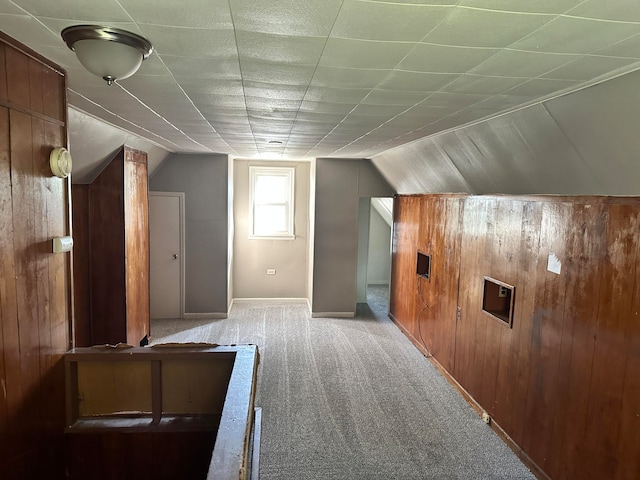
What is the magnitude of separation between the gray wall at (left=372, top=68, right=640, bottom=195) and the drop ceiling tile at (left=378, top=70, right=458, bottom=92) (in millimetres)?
651

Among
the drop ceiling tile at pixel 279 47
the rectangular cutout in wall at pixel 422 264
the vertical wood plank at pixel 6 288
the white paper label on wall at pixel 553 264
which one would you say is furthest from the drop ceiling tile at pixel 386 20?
the rectangular cutout in wall at pixel 422 264

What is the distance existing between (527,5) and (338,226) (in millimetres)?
5297

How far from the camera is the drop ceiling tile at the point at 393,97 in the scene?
7.23 ft

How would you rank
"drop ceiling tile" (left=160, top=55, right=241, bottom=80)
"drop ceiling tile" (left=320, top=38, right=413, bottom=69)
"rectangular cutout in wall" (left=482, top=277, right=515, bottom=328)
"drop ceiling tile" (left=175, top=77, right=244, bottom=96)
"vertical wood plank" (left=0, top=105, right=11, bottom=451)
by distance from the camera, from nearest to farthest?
"drop ceiling tile" (left=320, top=38, right=413, bottom=69)
"vertical wood plank" (left=0, top=105, right=11, bottom=451)
"drop ceiling tile" (left=160, top=55, right=241, bottom=80)
"drop ceiling tile" (left=175, top=77, right=244, bottom=96)
"rectangular cutout in wall" (left=482, top=277, right=515, bottom=328)

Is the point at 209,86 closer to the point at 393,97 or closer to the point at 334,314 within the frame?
the point at 393,97

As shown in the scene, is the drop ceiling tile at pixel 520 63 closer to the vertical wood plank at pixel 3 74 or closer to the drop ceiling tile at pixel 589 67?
the drop ceiling tile at pixel 589 67

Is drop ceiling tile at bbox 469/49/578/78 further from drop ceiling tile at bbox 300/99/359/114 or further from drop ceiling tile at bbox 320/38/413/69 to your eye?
drop ceiling tile at bbox 300/99/359/114

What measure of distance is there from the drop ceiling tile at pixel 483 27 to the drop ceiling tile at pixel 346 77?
0.43 metres

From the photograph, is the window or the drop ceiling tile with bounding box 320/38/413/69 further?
the window

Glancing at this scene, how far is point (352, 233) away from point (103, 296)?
3520 mm

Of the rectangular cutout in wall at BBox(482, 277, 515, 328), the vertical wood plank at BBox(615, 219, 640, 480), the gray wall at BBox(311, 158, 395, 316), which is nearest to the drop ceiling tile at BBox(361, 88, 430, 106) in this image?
the vertical wood plank at BBox(615, 219, 640, 480)

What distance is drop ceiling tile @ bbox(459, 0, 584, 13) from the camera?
3.75ft

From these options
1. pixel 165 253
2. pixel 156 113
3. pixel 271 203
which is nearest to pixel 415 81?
pixel 156 113

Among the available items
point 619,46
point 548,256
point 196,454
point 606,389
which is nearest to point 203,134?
point 196,454
